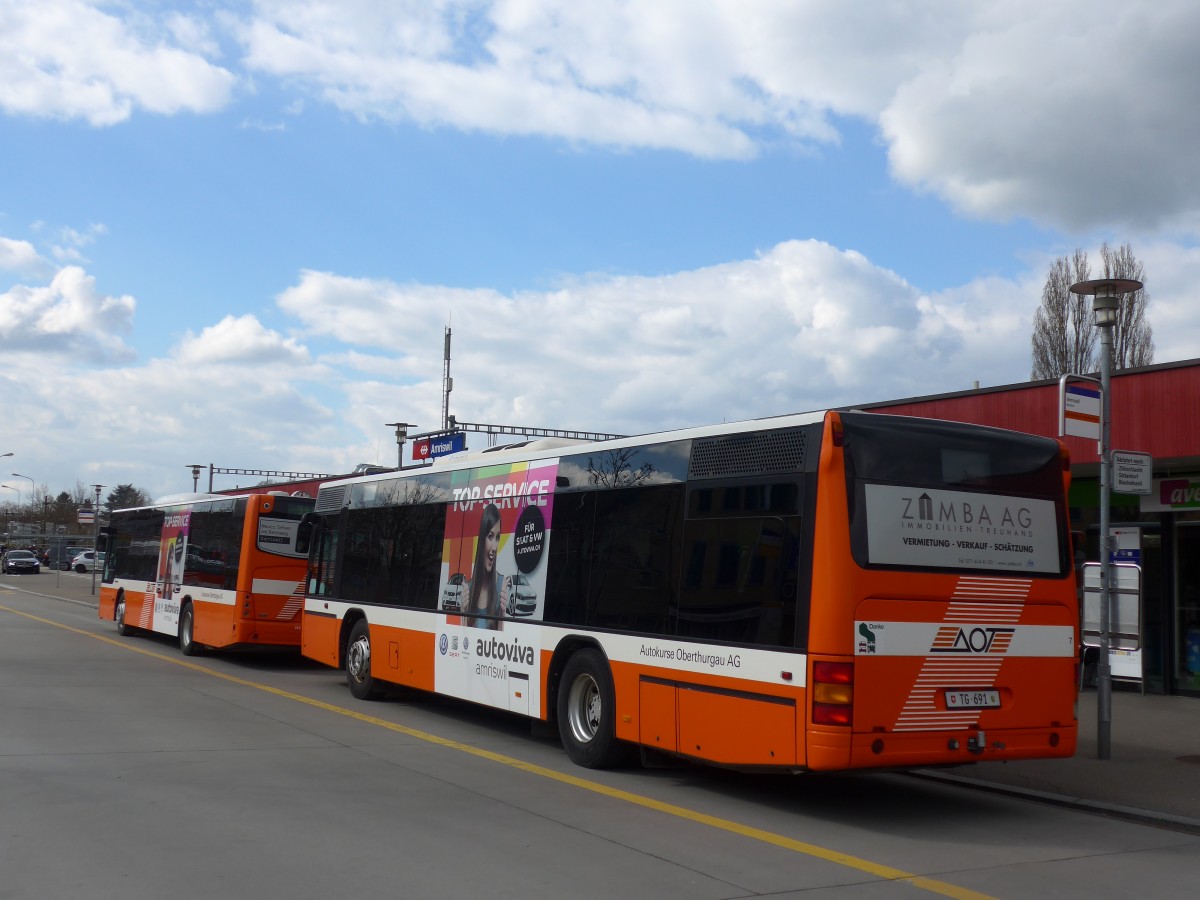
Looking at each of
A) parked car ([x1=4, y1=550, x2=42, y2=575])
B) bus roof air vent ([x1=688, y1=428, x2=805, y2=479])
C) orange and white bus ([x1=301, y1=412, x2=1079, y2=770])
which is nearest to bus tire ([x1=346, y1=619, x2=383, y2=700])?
orange and white bus ([x1=301, y1=412, x2=1079, y2=770])

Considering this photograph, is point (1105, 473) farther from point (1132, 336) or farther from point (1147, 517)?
point (1132, 336)

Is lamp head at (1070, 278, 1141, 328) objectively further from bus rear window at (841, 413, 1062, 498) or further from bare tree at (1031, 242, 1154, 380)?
bare tree at (1031, 242, 1154, 380)

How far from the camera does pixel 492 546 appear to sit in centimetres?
1270

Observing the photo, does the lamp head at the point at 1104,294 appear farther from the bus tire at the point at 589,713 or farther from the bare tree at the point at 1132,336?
the bare tree at the point at 1132,336

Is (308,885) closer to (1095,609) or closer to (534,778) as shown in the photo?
(534,778)

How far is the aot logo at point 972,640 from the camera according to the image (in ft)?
28.5

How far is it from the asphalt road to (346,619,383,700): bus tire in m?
2.10

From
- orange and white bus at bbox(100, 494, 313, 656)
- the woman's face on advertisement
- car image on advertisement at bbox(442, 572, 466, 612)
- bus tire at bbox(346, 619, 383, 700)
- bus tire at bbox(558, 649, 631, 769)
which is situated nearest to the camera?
→ bus tire at bbox(558, 649, 631, 769)

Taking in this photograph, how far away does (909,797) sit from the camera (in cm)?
997

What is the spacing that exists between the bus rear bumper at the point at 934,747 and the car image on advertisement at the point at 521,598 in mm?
4277

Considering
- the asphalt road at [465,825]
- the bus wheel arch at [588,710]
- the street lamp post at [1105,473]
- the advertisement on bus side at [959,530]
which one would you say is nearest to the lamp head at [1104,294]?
the street lamp post at [1105,473]

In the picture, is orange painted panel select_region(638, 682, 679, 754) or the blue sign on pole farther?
the blue sign on pole

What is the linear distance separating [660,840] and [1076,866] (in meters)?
2.63

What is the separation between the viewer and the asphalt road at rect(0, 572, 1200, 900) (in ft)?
21.2
